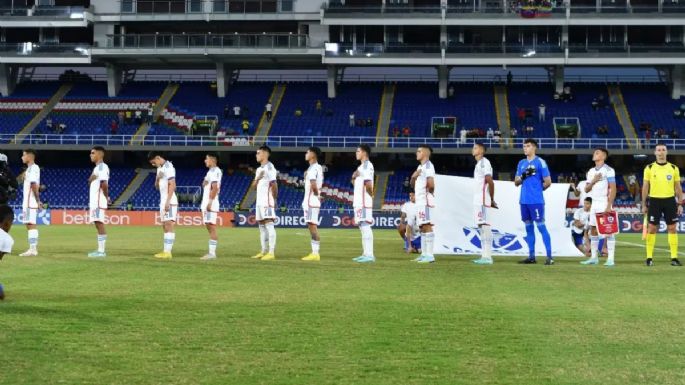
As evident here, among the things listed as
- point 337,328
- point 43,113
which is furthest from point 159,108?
point 337,328

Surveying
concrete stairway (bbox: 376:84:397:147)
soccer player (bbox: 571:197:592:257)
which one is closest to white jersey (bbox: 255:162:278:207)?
soccer player (bbox: 571:197:592:257)

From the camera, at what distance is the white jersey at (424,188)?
57.7ft

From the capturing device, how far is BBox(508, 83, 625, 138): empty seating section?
58.1 meters

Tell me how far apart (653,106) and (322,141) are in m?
24.6

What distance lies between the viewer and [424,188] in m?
17.6

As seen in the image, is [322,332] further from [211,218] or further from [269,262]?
[211,218]

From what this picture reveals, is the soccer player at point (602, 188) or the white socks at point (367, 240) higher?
the soccer player at point (602, 188)

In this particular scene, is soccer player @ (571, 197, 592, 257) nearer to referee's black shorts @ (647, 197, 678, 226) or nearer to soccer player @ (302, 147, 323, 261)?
referee's black shorts @ (647, 197, 678, 226)

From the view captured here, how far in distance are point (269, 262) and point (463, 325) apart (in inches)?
349

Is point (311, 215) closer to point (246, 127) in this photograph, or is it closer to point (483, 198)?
point (483, 198)

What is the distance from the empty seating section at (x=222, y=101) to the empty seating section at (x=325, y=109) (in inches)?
72.7

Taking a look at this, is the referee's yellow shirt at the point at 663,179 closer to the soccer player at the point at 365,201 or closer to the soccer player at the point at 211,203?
the soccer player at the point at 365,201

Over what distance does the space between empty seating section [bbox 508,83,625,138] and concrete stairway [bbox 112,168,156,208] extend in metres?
26.5

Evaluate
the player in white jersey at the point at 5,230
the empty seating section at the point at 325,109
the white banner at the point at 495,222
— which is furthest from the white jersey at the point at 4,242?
the empty seating section at the point at 325,109
